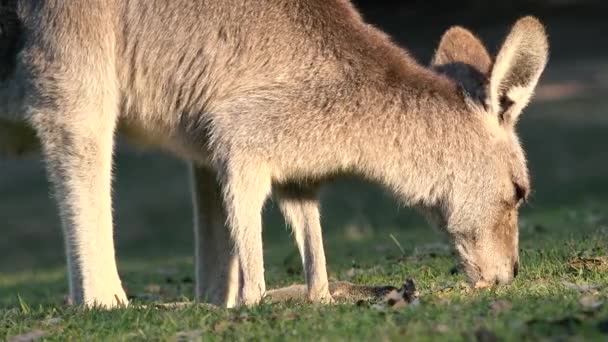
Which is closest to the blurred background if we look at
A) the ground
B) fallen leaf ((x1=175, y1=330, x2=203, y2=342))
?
the ground

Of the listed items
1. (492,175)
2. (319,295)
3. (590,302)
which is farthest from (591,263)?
(590,302)

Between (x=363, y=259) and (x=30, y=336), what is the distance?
432cm

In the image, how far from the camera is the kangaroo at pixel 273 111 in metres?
6.66

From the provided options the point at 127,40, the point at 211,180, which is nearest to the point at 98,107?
the point at 127,40

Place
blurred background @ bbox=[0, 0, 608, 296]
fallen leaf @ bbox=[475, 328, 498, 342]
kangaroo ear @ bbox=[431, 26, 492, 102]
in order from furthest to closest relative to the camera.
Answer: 1. blurred background @ bbox=[0, 0, 608, 296]
2. kangaroo ear @ bbox=[431, 26, 492, 102]
3. fallen leaf @ bbox=[475, 328, 498, 342]

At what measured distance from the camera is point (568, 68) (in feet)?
85.0

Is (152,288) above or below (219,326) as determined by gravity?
above

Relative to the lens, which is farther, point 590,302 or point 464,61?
point 464,61

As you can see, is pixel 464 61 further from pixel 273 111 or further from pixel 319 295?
pixel 319 295

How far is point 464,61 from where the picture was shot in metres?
7.26

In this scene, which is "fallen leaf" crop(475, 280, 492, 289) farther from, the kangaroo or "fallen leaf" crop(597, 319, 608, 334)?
"fallen leaf" crop(597, 319, 608, 334)

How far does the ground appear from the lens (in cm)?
541

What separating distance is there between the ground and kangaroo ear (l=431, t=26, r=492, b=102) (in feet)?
3.55

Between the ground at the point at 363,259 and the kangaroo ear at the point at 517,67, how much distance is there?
3.15 feet
